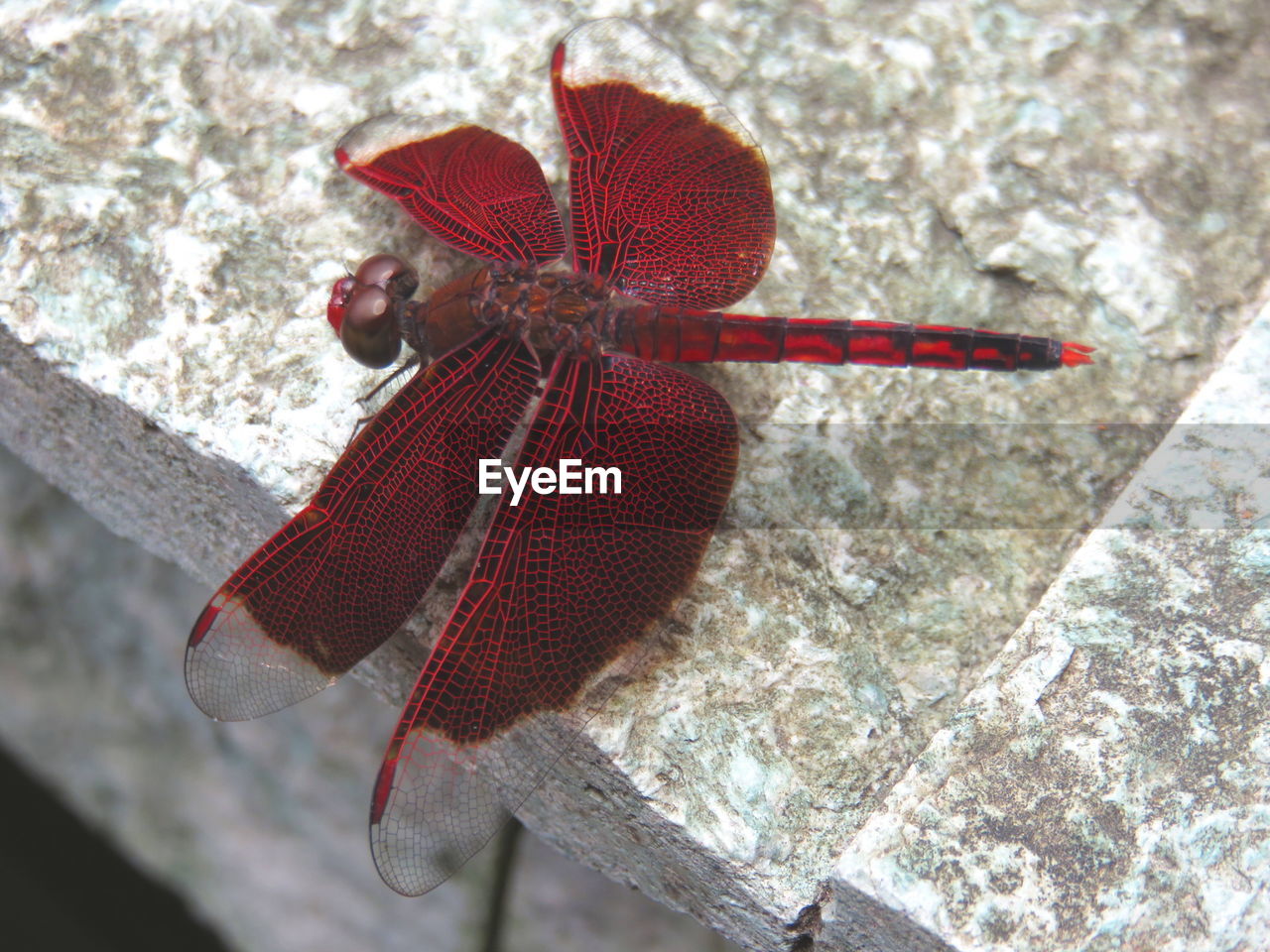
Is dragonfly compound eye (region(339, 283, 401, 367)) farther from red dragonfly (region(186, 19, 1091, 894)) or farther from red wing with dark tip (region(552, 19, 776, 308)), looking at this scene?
red wing with dark tip (region(552, 19, 776, 308))

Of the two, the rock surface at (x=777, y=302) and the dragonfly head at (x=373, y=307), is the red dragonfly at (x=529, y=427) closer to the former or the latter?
the dragonfly head at (x=373, y=307)

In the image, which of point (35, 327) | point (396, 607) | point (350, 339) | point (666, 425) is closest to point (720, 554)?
point (666, 425)

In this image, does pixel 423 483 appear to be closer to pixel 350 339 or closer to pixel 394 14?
pixel 350 339

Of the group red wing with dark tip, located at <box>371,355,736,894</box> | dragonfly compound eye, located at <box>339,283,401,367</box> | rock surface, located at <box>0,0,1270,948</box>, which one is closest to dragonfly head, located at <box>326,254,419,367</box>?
dragonfly compound eye, located at <box>339,283,401,367</box>

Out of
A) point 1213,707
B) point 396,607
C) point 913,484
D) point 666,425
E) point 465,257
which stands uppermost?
point 465,257

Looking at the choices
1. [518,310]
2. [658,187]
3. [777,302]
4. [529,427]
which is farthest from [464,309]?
[777,302]

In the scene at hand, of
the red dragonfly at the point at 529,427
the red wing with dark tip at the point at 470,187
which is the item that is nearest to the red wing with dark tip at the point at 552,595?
the red dragonfly at the point at 529,427

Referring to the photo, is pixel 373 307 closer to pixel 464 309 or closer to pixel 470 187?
pixel 464 309
